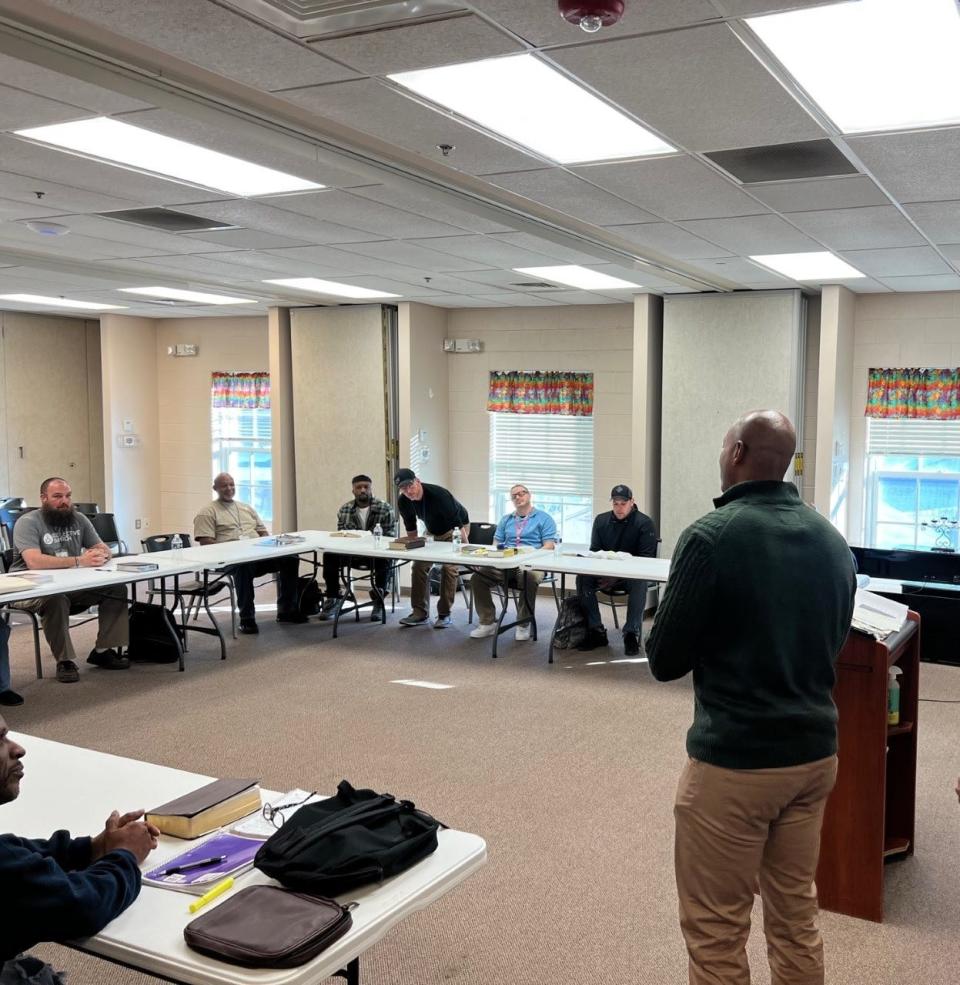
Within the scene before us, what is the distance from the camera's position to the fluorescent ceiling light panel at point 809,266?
6086mm

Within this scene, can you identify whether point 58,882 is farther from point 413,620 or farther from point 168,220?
point 413,620

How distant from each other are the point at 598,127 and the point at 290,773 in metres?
3.06

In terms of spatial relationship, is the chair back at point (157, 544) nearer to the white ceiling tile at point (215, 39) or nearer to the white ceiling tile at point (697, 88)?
the white ceiling tile at point (215, 39)

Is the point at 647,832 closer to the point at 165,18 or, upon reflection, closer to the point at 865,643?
the point at 865,643

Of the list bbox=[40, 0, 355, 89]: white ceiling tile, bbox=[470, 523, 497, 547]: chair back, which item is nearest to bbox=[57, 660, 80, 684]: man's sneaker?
bbox=[470, 523, 497, 547]: chair back

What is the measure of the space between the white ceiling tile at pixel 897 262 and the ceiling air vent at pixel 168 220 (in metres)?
3.63

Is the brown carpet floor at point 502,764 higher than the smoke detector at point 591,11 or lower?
lower

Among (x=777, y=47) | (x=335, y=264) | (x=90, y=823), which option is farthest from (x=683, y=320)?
(x=90, y=823)

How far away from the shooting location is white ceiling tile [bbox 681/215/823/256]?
5.02 meters

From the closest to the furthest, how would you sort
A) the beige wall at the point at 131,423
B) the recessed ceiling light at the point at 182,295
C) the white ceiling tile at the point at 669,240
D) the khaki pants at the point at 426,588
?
the white ceiling tile at the point at 669,240, the khaki pants at the point at 426,588, the recessed ceiling light at the point at 182,295, the beige wall at the point at 131,423

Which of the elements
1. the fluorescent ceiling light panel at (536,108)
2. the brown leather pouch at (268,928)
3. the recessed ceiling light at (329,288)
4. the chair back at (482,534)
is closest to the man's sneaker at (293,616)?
the chair back at (482,534)

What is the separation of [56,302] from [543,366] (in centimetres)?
456

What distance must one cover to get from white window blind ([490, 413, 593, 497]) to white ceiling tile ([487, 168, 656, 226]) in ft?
13.7

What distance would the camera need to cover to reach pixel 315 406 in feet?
30.7
